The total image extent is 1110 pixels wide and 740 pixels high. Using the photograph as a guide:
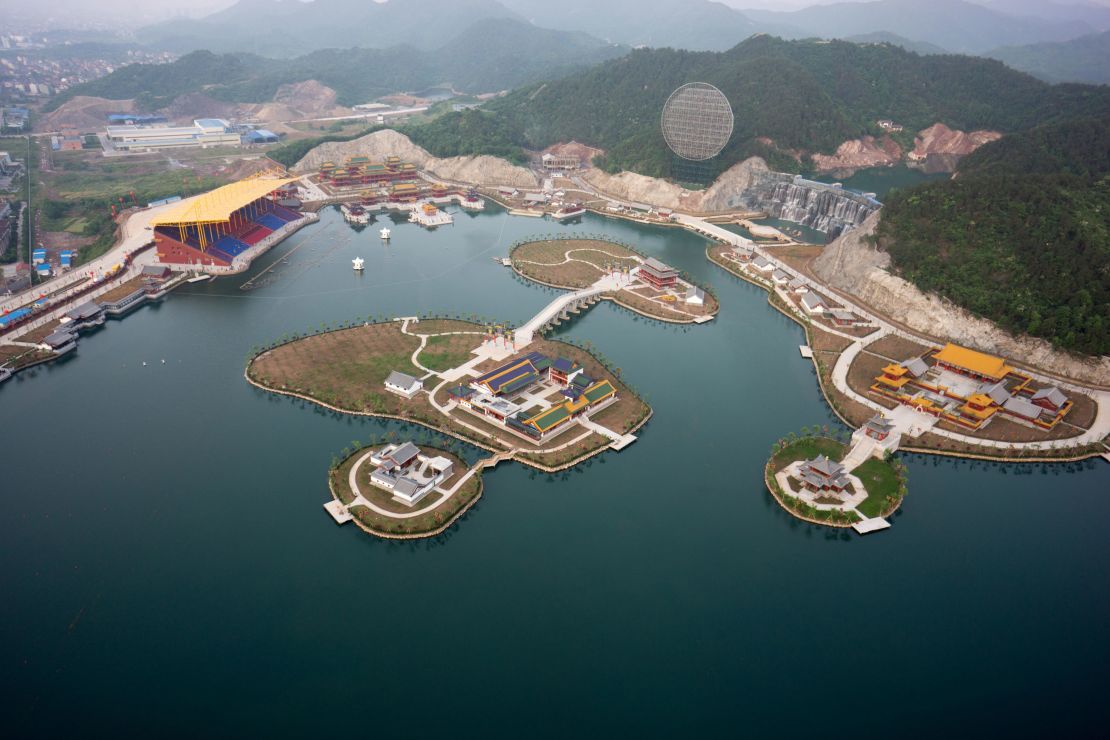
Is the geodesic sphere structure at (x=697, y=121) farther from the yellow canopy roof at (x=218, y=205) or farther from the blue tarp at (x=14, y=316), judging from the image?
the blue tarp at (x=14, y=316)

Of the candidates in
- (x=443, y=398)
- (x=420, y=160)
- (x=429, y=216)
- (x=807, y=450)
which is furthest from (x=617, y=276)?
(x=420, y=160)

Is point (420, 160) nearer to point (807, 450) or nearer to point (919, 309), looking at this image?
point (919, 309)

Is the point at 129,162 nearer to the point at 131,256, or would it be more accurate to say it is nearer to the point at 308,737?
the point at 131,256

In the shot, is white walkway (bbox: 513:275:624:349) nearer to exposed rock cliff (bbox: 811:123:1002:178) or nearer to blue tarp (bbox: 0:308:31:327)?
blue tarp (bbox: 0:308:31:327)

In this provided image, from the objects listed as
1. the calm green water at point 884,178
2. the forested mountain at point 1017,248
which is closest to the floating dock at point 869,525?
the forested mountain at point 1017,248

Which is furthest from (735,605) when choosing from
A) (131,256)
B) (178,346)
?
(131,256)
